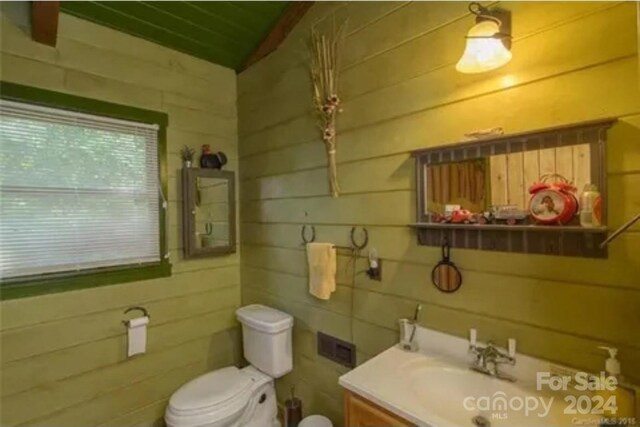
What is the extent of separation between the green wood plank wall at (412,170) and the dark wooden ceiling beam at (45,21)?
1.11 m

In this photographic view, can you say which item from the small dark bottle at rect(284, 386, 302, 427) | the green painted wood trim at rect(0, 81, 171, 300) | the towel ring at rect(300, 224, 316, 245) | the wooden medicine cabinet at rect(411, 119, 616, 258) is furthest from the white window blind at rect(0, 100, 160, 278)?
the wooden medicine cabinet at rect(411, 119, 616, 258)

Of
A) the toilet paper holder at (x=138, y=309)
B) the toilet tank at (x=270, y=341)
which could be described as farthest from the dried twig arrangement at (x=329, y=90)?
the toilet paper holder at (x=138, y=309)

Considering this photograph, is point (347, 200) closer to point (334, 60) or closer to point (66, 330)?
point (334, 60)

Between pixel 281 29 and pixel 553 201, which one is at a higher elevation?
pixel 281 29

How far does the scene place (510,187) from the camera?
1.18 metres

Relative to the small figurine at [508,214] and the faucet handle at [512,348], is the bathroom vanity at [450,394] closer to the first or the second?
the faucet handle at [512,348]

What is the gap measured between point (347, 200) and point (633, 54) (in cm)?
116

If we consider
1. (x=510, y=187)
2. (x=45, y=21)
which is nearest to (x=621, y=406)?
(x=510, y=187)

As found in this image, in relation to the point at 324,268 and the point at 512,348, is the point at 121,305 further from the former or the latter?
the point at 512,348

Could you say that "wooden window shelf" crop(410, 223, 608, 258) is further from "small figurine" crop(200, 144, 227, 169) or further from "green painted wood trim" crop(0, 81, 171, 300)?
"green painted wood trim" crop(0, 81, 171, 300)

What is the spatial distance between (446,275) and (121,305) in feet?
5.97

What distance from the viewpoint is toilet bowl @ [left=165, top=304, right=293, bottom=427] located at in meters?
1.69

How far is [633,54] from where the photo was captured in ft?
3.14

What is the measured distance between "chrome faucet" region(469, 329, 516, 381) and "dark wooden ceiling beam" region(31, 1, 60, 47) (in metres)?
2.42
